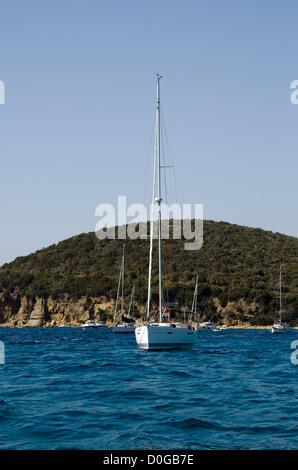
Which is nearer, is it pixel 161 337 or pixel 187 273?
pixel 161 337

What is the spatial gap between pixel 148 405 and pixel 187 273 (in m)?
84.7

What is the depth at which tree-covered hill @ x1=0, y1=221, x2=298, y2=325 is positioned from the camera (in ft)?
302

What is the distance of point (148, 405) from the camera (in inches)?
642

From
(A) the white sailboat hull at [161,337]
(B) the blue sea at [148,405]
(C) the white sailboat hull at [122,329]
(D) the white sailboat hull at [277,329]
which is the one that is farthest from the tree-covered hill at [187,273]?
(B) the blue sea at [148,405]

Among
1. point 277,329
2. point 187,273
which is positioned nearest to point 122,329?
point 277,329

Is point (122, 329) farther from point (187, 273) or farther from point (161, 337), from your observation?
point (161, 337)

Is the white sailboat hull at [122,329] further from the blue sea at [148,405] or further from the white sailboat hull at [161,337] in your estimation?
the blue sea at [148,405]

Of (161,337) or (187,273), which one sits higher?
(187,273)

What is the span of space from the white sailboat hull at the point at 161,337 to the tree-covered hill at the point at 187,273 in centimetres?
5368

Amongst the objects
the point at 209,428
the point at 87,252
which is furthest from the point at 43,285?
the point at 209,428

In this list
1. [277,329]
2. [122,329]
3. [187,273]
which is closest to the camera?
[277,329]

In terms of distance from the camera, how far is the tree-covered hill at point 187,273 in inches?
3625

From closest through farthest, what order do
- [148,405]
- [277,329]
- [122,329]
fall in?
1. [148,405]
2. [277,329]
3. [122,329]

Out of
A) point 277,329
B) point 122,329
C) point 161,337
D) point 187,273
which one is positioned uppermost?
point 187,273
